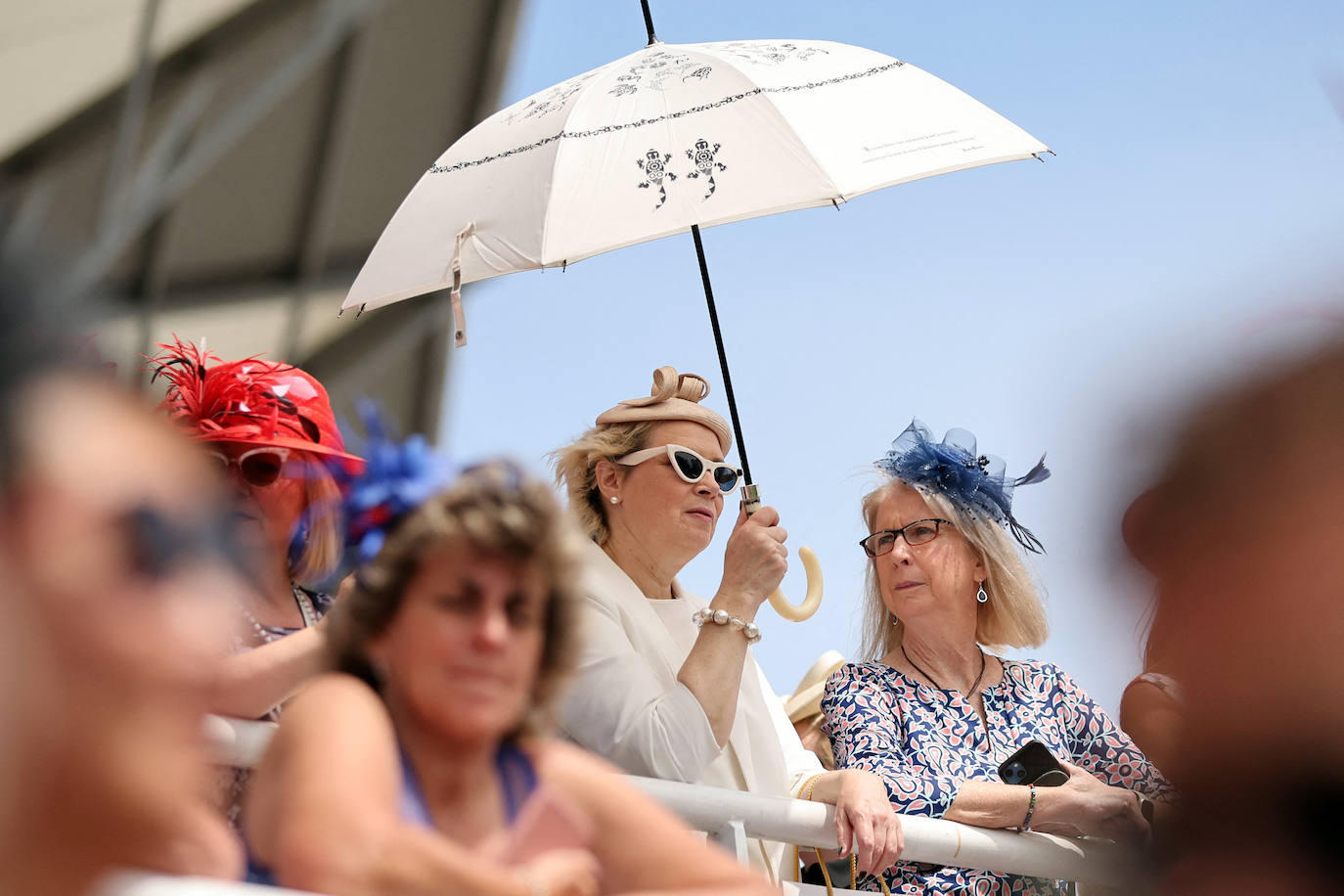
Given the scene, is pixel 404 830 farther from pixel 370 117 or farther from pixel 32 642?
A: pixel 370 117

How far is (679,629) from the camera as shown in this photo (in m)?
3.37

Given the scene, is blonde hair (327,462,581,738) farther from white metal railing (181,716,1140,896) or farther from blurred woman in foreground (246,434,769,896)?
white metal railing (181,716,1140,896)

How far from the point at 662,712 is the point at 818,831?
390mm

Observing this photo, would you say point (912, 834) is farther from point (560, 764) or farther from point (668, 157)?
point (668, 157)

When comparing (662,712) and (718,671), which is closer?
(662,712)

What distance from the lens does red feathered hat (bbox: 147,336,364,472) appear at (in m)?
2.55

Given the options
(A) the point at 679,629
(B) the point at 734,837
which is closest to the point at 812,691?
(A) the point at 679,629

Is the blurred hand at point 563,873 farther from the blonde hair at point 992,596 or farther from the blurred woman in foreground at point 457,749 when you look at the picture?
the blonde hair at point 992,596

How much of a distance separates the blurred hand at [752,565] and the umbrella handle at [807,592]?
0.14m

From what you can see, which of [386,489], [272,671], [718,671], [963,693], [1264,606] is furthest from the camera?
[963,693]

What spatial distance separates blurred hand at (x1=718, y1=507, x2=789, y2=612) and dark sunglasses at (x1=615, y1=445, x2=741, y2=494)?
32 centimetres

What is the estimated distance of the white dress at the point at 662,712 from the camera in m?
2.78

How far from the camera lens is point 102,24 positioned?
35.0 feet

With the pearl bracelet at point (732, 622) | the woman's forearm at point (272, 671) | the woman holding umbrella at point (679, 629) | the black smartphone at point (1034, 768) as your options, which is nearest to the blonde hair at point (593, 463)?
the woman holding umbrella at point (679, 629)
